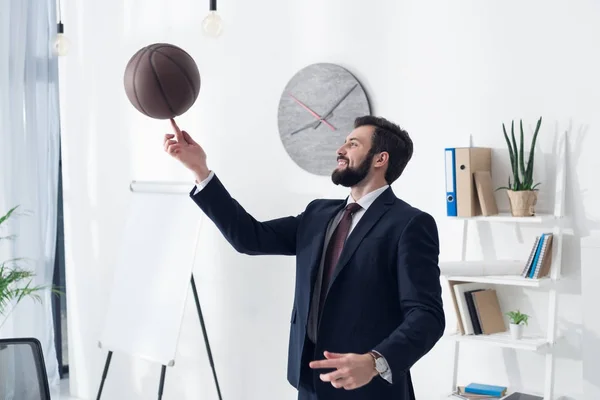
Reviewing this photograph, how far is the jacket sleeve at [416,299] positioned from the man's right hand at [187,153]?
646mm

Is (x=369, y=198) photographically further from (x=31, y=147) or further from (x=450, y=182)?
(x=31, y=147)

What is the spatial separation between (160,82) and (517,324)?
1.54m

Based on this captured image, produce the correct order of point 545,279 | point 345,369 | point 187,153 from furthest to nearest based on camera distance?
point 545,279 < point 187,153 < point 345,369

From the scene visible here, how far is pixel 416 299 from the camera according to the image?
→ 6.79 feet

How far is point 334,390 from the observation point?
7.39ft

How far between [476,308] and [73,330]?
277 centimetres

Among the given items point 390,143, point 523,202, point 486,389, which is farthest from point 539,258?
point 390,143

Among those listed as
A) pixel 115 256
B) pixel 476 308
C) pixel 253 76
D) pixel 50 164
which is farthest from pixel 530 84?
pixel 50 164

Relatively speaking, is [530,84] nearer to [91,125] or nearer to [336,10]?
[336,10]

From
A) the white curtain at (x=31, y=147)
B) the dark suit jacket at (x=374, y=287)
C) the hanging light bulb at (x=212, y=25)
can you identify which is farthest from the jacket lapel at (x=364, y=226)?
the white curtain at (x=31, y=147)

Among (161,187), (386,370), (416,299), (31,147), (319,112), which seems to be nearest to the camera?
(386,370)

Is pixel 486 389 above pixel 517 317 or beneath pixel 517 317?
beneath

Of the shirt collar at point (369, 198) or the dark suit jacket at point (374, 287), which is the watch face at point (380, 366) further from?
the shirt collar at point (369, 198)

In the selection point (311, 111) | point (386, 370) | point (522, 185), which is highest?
point (311, 111)
